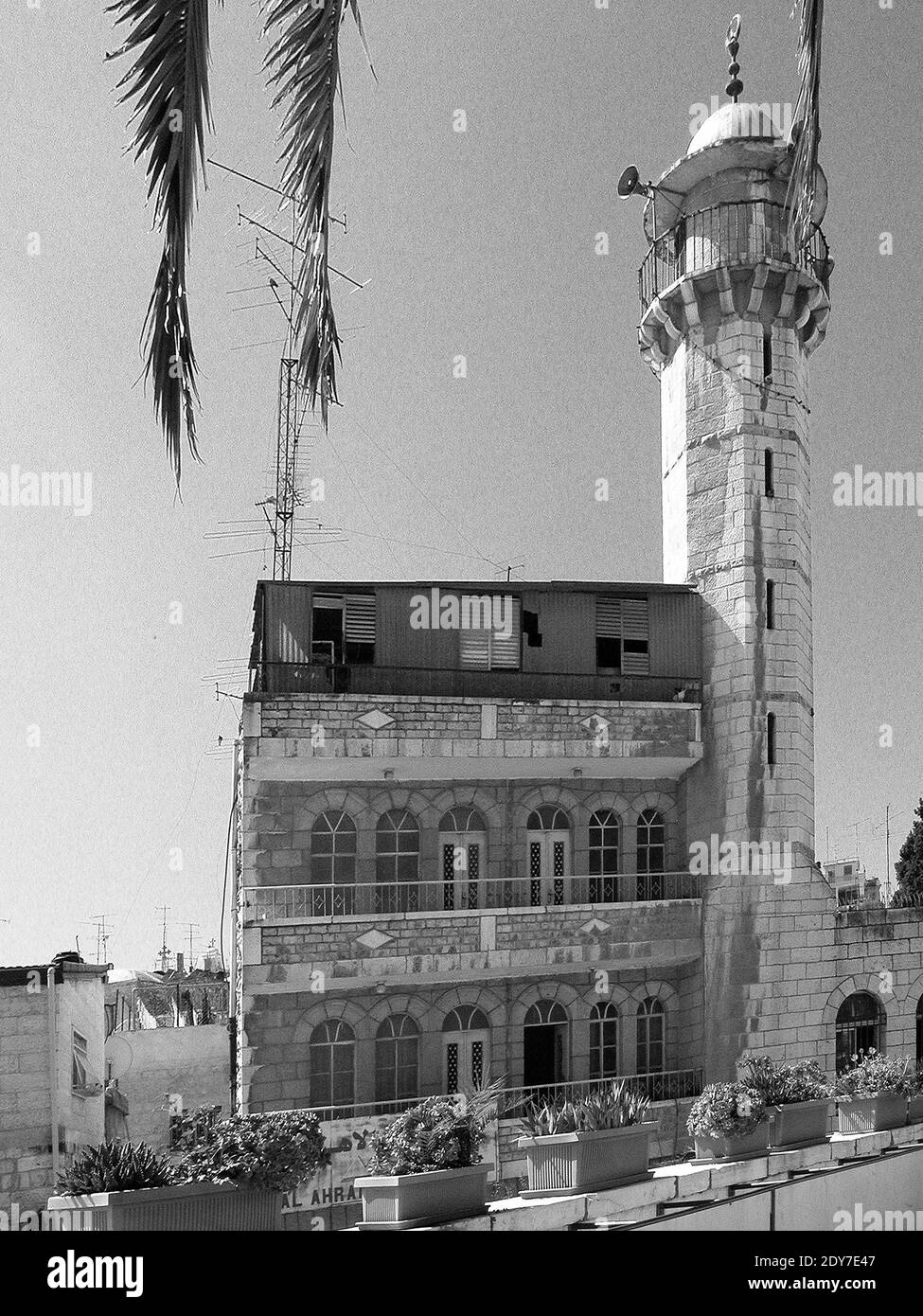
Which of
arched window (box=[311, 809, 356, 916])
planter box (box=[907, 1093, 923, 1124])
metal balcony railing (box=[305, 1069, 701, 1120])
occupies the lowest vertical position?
metal balcony railing (box=[305, 1069, 701, 1120])

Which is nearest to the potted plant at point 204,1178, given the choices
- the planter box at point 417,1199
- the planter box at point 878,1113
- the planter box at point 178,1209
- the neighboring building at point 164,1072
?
the planter box at point 178,1209

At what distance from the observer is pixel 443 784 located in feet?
91.6

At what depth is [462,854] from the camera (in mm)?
27844

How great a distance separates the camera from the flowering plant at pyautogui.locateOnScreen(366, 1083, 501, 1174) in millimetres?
13047

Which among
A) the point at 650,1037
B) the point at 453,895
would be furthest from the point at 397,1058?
the point at 650,1037

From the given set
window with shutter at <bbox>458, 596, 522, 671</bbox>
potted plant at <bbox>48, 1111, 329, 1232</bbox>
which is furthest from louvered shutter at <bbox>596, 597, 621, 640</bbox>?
potted plant at <bbox>48, 1111, 329, 1232</bbox>

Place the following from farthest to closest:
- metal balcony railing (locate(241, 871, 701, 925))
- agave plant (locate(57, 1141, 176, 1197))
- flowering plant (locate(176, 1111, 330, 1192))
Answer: metal balcony railing (locate(241, 871, 701, 925)) < flowering plant (locate(176, 1111, 330, 1192)) < agave plant (locate(57, 1141, 176, 1197))

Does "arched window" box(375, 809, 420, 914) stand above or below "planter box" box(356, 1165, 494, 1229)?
above

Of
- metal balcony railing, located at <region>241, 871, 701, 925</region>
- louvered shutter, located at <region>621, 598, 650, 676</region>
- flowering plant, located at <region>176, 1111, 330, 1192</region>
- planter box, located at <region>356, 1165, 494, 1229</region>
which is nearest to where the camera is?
planter box, located at <region>356, 1165, 494, 1229</region>

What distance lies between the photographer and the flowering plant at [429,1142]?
13.0 meters

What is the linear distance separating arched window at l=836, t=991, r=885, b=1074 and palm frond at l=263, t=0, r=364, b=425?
26.6 m

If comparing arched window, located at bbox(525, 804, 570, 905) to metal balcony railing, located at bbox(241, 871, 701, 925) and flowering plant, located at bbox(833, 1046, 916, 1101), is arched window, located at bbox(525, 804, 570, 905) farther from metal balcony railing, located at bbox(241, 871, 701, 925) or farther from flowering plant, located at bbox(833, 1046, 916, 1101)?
flowering plant, located at bbox(833, 1046, 916, 1101)

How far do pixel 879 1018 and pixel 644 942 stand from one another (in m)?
6.62
